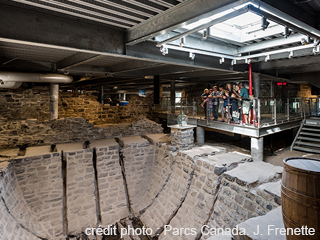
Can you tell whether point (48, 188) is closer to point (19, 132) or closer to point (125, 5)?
point (19, 132)

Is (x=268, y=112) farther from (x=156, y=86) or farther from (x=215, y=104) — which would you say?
(x=156, y=86)

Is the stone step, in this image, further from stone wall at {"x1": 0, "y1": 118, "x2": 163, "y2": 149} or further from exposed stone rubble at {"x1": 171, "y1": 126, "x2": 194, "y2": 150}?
stone wall at {"x1": 0, "y1": 118, "x2": 163, "y2": 149}

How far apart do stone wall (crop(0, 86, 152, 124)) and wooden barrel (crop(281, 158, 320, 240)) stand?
10.7 meters

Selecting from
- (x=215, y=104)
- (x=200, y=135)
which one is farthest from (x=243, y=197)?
(x=200, y=135)

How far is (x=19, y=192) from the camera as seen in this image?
18.5 ft

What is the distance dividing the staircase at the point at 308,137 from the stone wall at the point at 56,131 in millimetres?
6364

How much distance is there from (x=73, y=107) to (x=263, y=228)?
11.9 meters

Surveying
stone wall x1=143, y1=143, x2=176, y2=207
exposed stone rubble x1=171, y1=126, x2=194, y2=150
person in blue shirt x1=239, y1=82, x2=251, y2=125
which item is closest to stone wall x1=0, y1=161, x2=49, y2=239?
stone wall x1=143, y1=143, x2=176, y2=207

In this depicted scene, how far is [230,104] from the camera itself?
22.4ft

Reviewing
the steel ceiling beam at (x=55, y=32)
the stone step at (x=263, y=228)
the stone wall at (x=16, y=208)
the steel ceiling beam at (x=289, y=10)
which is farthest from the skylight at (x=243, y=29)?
the stone wall at (x=16, y=208)

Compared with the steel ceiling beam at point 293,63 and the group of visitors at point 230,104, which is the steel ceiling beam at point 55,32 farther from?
the steel ceiling beam at point 293,63

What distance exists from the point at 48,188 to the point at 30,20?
4.77 m

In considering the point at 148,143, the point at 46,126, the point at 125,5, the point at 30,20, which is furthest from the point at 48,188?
the point at 125,5

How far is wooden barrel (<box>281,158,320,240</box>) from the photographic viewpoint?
163cm
